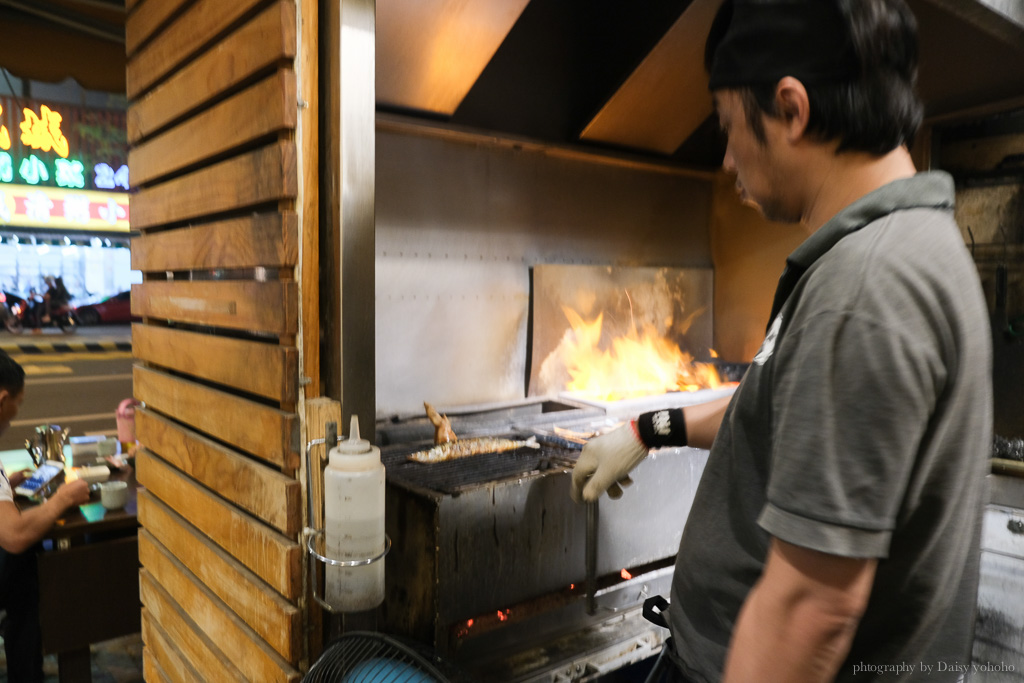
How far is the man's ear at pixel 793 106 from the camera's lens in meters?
1.06

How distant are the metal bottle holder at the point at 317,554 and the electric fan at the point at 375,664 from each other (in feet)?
0.37

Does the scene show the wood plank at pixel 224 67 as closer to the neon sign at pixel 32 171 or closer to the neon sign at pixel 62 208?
the neon sign at pixel 32 171

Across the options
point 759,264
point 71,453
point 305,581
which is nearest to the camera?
point 305,581

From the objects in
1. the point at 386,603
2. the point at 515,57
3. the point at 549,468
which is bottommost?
the point at 386,603

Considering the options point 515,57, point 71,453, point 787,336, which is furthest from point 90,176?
point 787,336

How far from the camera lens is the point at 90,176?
1013cm

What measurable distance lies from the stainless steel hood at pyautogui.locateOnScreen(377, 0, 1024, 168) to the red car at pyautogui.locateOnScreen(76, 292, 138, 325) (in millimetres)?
14833

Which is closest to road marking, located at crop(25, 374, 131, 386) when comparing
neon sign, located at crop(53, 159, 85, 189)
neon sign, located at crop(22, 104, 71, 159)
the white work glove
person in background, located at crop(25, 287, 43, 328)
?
neon sign, located at crop(53, 159, 85, 189)

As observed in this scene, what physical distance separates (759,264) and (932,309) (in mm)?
4212

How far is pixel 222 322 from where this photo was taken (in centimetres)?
205

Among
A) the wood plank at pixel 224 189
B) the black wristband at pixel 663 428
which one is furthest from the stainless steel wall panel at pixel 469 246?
the black wristband at pixel 663 428

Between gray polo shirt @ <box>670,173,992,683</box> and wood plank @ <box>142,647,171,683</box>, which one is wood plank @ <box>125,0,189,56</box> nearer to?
gray polo shirt @ <box>670,173,992,683</box>

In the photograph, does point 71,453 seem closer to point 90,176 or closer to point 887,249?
point 887,249

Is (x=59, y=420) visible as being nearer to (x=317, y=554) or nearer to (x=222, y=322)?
(x=222, y=322)
